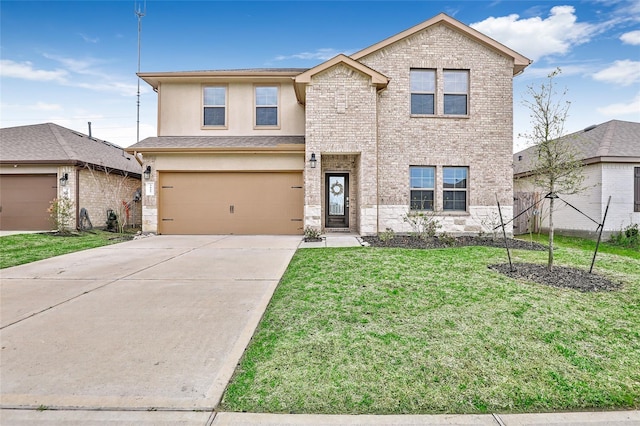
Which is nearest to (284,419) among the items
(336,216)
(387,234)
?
(387,234)

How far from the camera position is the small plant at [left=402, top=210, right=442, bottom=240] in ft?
36.1

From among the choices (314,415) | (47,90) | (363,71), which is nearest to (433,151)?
(363,71)

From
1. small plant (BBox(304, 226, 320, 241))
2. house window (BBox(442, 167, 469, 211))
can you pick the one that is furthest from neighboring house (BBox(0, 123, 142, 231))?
house window (BBox(442, 167, 469, 211))

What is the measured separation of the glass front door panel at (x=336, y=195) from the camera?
504 inches

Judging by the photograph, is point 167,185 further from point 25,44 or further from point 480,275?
point 25,44

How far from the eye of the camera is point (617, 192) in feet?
39.8

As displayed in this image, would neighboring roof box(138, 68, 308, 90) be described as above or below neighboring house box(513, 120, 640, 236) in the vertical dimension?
above

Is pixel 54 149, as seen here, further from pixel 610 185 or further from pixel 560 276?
pixel 610 185

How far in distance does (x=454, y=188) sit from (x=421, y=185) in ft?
3.92

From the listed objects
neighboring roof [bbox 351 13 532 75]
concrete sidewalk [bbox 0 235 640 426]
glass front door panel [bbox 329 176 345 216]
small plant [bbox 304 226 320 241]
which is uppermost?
neighboring roof [bbox 351 13 532 75]

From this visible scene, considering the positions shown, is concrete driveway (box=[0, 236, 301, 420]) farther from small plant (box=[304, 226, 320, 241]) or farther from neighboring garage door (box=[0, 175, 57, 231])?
neighboring garage door (box=[0, 175, 57, 231])

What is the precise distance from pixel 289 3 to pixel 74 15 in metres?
10.6

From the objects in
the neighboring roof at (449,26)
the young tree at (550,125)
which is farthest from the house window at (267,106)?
the young tree at (550,125)

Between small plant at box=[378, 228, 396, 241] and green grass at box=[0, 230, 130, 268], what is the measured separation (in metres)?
8.71
